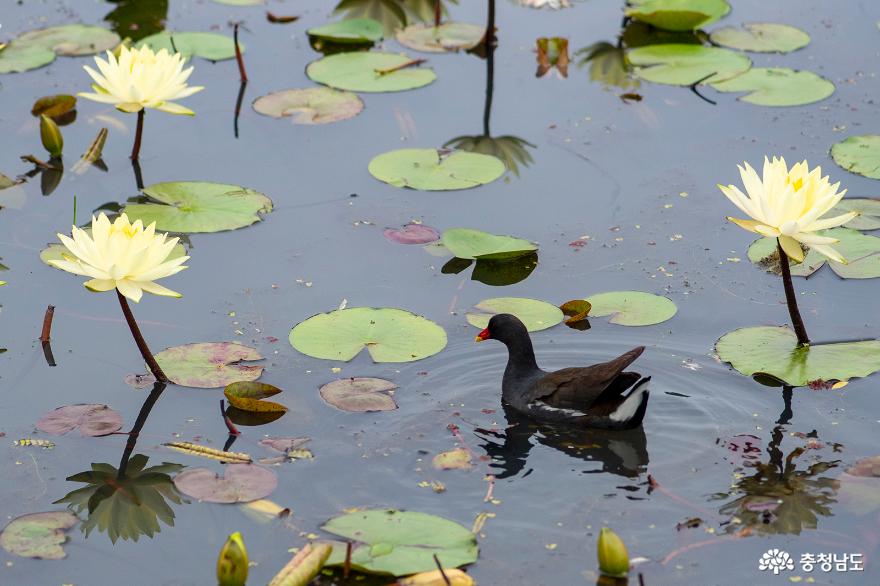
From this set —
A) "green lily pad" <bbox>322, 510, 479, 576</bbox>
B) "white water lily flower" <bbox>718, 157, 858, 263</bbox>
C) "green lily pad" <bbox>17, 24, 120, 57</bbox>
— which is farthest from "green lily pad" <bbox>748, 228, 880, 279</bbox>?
"green lily pad" <bbox>17, 24, 120, 57</bbox>

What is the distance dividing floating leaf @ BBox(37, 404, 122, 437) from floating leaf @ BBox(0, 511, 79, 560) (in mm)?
702

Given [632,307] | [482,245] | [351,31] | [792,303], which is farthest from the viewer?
[351,31]

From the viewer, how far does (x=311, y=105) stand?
9.65 m

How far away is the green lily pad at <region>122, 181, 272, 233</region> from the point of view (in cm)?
802

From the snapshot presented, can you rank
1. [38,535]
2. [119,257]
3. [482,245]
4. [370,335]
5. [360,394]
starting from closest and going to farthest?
[38,535] → [119,257] → [360,394] → [370,335] → [482,245]

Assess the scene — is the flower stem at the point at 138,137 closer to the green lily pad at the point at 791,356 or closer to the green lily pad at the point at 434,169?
the green lily pad at the point at 434,169

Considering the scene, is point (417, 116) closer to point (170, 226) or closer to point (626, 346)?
point (170, 226)

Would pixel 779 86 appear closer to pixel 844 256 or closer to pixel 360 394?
pixel 844 256

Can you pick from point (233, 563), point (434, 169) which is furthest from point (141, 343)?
point (434, 169)

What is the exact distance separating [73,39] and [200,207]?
3543 millimetres

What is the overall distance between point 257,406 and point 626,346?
7.19ft

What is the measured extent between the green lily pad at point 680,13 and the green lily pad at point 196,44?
3.70 meters

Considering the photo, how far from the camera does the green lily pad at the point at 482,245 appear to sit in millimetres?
7508

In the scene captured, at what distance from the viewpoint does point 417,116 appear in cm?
966
